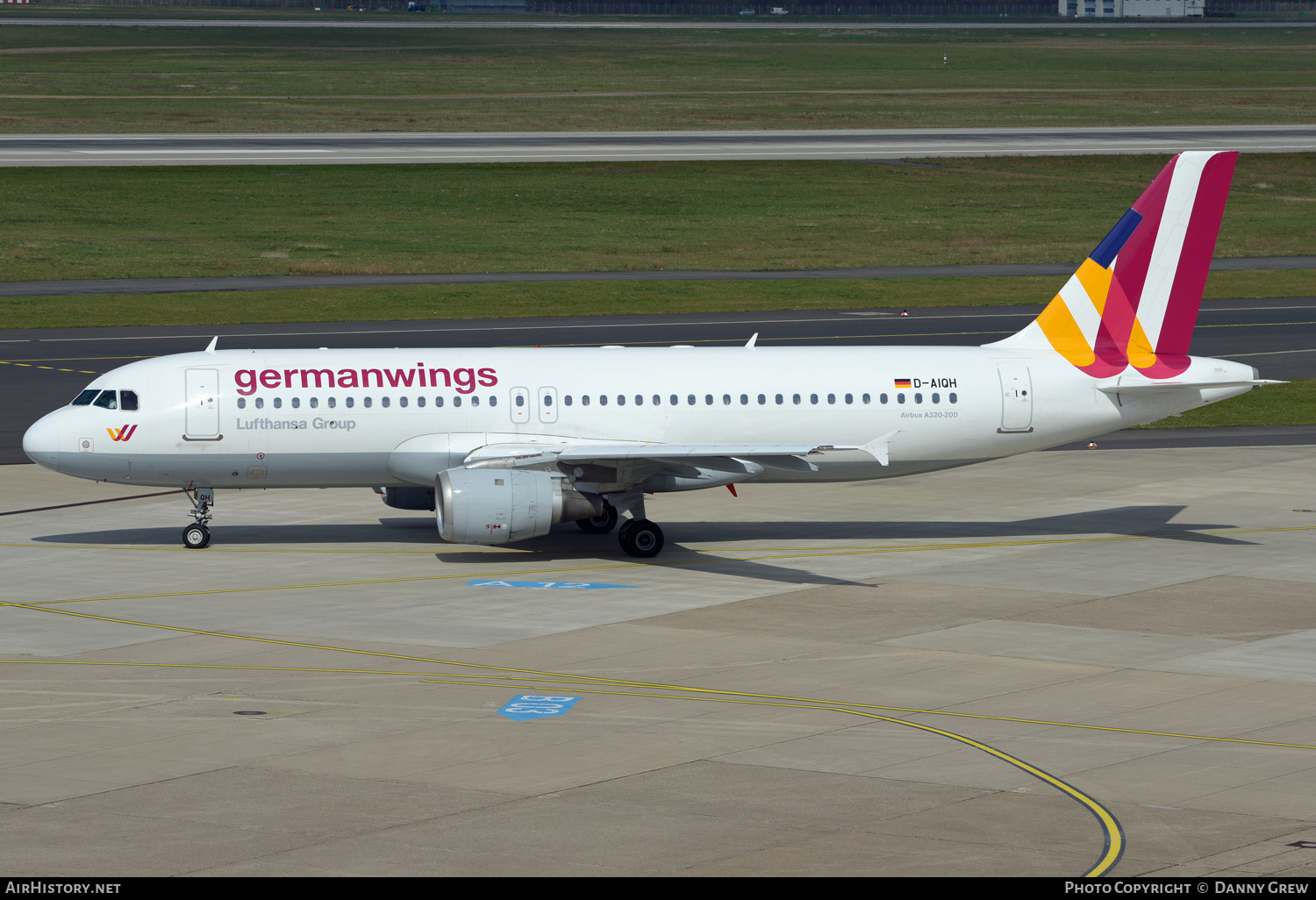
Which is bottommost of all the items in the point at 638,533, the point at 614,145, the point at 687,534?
the point at 687,534

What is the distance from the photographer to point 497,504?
1416 inches

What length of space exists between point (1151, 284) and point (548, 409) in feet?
48.5

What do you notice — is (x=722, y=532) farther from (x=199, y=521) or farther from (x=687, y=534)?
(x=199, y=521)

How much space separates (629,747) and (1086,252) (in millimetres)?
76757

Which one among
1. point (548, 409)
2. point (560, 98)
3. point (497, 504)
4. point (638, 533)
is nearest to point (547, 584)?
point (497, 504)

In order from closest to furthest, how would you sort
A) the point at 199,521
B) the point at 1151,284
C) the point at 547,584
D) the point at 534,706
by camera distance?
the point at 534,706 → the point at 547,584 → the point at 199,521 → the point at 1151,284

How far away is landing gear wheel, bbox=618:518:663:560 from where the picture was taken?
38.4 meters

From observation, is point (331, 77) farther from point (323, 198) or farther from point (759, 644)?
point (759, 644)

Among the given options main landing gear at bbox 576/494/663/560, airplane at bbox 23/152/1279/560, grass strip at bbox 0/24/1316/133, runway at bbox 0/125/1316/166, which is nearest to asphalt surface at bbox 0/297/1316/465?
airplane at bbox 23/152/1279/560

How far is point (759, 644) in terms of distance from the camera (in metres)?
30.6

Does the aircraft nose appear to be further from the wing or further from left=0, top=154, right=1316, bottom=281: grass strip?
left=0, top=154, right=1316, bottom=281: grass strip

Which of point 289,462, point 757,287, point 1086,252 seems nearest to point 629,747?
point 289,462

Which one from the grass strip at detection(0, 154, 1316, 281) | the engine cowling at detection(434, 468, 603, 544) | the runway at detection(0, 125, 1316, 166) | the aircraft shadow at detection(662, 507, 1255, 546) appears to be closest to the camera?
the engine cowling at detection(434, 468, 603, 544)

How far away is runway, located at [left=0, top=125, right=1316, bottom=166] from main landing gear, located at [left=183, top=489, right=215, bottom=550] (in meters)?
82.2
